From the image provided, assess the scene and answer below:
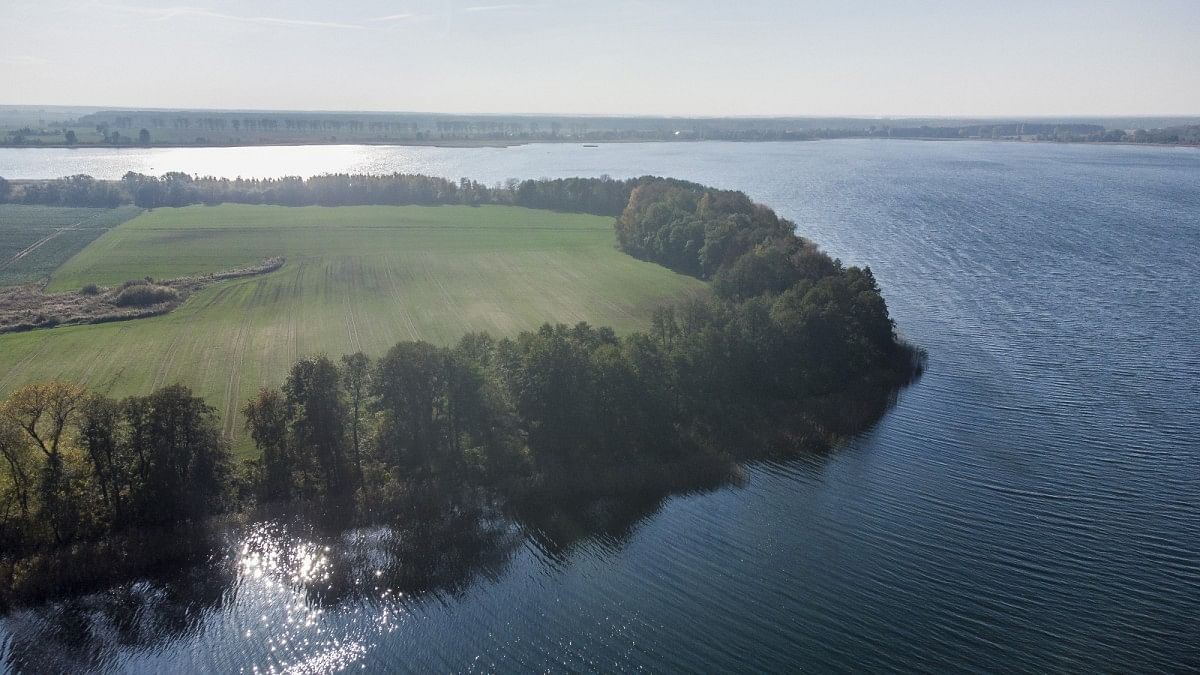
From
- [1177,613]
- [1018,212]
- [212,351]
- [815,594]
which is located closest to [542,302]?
[212,351]

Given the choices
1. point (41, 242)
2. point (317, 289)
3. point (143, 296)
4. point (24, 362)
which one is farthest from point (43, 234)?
point (24, 362)

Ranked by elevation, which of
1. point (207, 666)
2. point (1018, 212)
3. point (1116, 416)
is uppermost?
point (1018, 212)

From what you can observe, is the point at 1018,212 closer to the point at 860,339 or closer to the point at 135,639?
the point at 860,339

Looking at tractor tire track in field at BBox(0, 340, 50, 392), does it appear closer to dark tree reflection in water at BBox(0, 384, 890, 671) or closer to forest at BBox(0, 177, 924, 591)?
forest at BBox(0, 177, 924, 591)

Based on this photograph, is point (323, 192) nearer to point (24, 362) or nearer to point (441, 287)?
point (441, 287)

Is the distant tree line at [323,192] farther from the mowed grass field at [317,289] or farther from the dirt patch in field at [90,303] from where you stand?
the dirt patch in field at [90,303]
